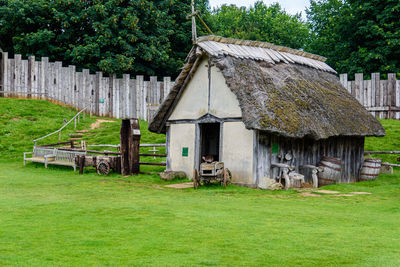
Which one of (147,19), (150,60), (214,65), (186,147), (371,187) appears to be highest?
(147,19)

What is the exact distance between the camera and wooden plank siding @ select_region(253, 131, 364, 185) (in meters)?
14.5

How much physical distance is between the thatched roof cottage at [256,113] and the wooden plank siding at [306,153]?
28mm

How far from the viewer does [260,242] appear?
22.8 ft

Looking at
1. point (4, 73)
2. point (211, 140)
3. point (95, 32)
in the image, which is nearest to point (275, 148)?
A: point (211, 140)

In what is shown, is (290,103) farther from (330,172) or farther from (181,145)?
(181,145)

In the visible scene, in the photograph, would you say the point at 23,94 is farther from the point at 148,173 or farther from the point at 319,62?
the point at 319,62

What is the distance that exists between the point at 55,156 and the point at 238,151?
7.74 m

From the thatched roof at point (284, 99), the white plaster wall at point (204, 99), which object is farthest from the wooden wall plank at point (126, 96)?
the white plaster wall at point (204, 99)

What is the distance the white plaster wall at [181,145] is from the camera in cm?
1652

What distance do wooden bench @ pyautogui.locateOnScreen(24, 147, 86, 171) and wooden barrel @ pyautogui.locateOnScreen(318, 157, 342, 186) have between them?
821 cm

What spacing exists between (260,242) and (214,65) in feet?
30.9

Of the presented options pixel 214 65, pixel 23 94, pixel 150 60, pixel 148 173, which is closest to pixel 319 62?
pixel 214 65

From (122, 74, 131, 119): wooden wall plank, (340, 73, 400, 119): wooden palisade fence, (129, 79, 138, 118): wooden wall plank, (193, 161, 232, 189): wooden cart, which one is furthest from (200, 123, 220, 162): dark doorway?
(122, 74, 131, 119): wooden wall plank

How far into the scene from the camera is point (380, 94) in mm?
26234
